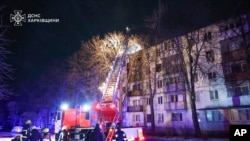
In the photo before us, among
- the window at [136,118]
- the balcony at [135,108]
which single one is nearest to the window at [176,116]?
the balcony at [135,108]

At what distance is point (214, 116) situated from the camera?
96.3 feet

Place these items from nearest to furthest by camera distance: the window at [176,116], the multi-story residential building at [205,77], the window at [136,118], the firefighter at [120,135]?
the firefighter at [120,135] < the multi-story residential building at [205,77] < the window at [176,116] < the window at [136,118]

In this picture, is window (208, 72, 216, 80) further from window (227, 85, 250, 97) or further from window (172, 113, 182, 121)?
window (172, 113, 182, 121)

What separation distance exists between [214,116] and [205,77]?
4.87 meters

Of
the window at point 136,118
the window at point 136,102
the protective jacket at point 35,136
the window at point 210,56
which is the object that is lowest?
the window at point 136,118

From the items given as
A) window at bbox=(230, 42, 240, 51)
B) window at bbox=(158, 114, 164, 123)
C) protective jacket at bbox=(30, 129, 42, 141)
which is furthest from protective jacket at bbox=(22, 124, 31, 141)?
window at bbox=(158, 114, 164, 123)

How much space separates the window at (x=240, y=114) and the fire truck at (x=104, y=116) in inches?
657

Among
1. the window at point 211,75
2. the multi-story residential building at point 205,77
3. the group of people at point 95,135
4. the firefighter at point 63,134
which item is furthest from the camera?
the window at point 211,75

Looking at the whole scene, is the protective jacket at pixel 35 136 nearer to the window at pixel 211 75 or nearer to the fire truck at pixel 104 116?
the fire truck at pixel 104 116

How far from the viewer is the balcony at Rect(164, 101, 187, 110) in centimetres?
3281

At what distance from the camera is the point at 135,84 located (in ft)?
138

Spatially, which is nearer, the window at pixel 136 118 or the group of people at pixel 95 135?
the group of people at pixel 95 135

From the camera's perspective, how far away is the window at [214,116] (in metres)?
28.7

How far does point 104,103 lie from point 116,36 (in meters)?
13.0
